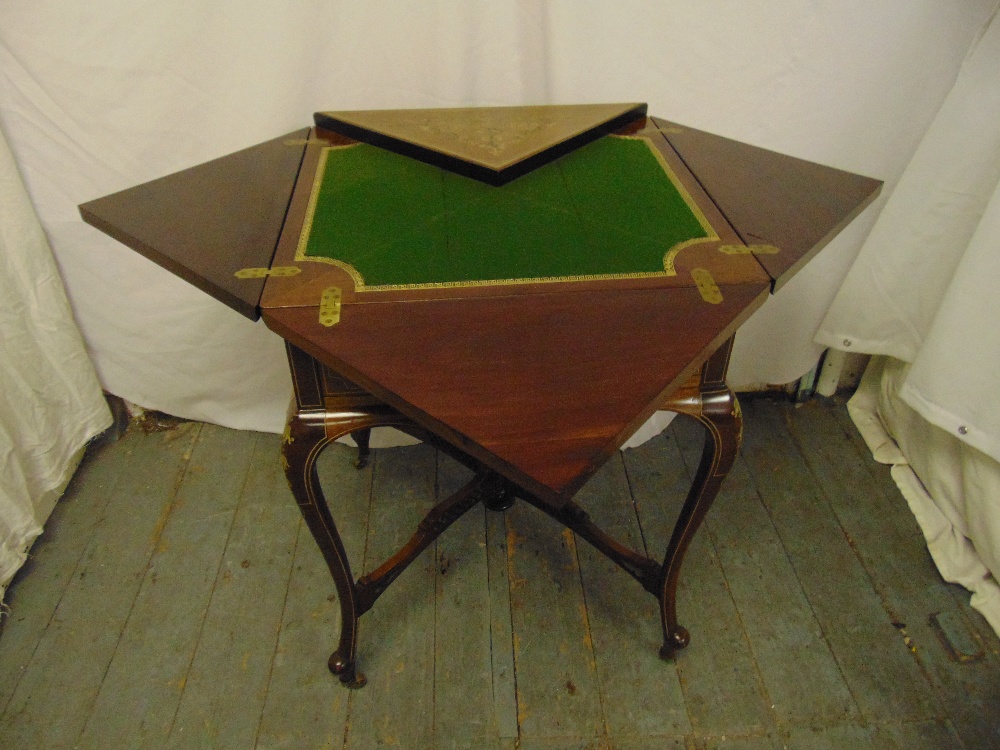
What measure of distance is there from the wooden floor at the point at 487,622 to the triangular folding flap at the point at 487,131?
1.08 meters

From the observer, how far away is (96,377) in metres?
2.17

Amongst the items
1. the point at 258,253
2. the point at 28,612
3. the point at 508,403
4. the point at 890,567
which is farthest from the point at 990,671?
the point at 28,612

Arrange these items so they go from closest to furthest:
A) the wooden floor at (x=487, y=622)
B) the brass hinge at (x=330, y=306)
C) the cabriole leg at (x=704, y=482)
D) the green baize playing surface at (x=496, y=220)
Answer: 1. the brass hinge at (x=330, y=306)
2. the green baize playing surface at (x=496, y=220)
3. the cabriole leg at (x=704, y=482)
4. the wooden floor at (x=487, y=622)

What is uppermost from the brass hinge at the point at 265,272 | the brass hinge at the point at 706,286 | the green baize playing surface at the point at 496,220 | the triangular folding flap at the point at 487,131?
the triangular folding flap at the point at 487,131

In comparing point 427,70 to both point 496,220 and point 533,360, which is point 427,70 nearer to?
point 496,220

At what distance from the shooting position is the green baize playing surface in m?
1.16

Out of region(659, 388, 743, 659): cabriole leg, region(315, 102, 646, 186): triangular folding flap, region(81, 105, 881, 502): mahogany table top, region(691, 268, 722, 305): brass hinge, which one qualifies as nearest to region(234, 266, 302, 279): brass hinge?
region(81, 105, 881, 502): mahogany table top

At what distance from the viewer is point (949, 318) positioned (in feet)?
5.75

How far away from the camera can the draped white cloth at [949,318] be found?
1.71 m

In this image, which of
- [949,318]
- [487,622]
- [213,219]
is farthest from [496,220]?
[949,318]

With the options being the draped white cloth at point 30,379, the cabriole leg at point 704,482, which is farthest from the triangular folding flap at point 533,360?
the draped white cloth at point 30,379

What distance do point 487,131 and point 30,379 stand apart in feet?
4.78

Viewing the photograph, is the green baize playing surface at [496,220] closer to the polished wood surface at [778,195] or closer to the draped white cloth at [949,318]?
the polished wood surface at [778,195]

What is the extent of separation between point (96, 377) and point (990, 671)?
258 cm
